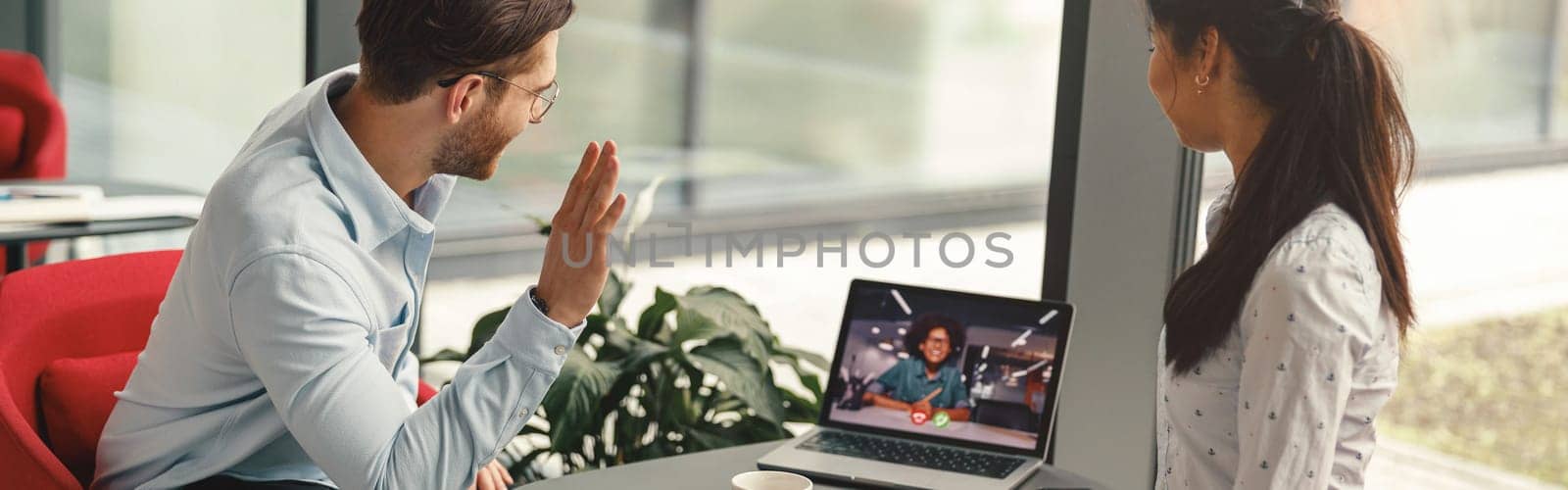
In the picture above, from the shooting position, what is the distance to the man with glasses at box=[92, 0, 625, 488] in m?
1.42

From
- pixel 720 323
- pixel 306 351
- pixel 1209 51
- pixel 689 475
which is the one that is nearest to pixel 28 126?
pixel 720 323

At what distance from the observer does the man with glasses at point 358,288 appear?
56.1 inches

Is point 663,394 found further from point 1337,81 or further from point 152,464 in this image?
point 1337,81

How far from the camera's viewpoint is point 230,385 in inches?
60.6

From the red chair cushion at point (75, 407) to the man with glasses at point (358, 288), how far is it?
8 cm

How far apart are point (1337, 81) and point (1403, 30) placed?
653mm

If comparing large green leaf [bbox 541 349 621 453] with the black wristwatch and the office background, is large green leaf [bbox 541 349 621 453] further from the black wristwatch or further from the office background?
the black wristwatch

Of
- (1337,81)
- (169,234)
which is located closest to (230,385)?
(1337,81)

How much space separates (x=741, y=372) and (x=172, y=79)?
74.0 inches

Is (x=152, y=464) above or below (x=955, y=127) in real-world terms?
below

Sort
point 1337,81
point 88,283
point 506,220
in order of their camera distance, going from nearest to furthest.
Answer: point 1337,81 → point 88,283 → point 506,220

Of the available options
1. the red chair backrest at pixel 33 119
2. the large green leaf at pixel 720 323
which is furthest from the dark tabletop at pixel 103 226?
the large green leaf at pixel 720 323

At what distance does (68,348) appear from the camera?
5.63 feet

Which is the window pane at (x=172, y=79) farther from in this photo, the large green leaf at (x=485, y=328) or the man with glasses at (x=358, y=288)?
the man with glasses at (x=358, y=288)
